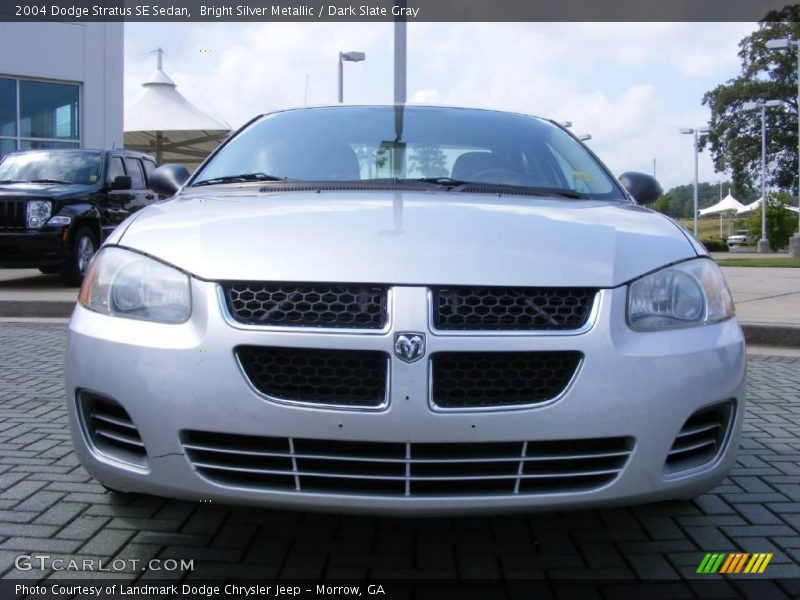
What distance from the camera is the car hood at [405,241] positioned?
2.30m

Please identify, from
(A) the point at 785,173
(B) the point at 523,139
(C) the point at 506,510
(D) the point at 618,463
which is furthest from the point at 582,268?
(A) the point at 785,173

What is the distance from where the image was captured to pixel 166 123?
25.0 meters

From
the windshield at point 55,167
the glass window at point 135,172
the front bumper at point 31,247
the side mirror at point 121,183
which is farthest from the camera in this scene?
the glass window at point 135,172

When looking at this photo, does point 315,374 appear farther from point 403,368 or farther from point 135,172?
point 135,172

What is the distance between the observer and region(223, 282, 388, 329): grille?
88.2 inches

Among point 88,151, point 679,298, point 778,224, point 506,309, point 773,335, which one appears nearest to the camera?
point 506,309

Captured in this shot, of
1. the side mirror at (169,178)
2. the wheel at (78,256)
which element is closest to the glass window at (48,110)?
the wheel at (78,256)

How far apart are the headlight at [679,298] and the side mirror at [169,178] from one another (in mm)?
2256

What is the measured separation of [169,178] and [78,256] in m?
7.57

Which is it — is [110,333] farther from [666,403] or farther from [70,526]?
[666,403]

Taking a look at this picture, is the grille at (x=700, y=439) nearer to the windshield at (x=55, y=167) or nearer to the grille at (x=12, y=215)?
the grille at (x=12, y=215)

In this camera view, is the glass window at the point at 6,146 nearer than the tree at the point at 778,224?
Yes
